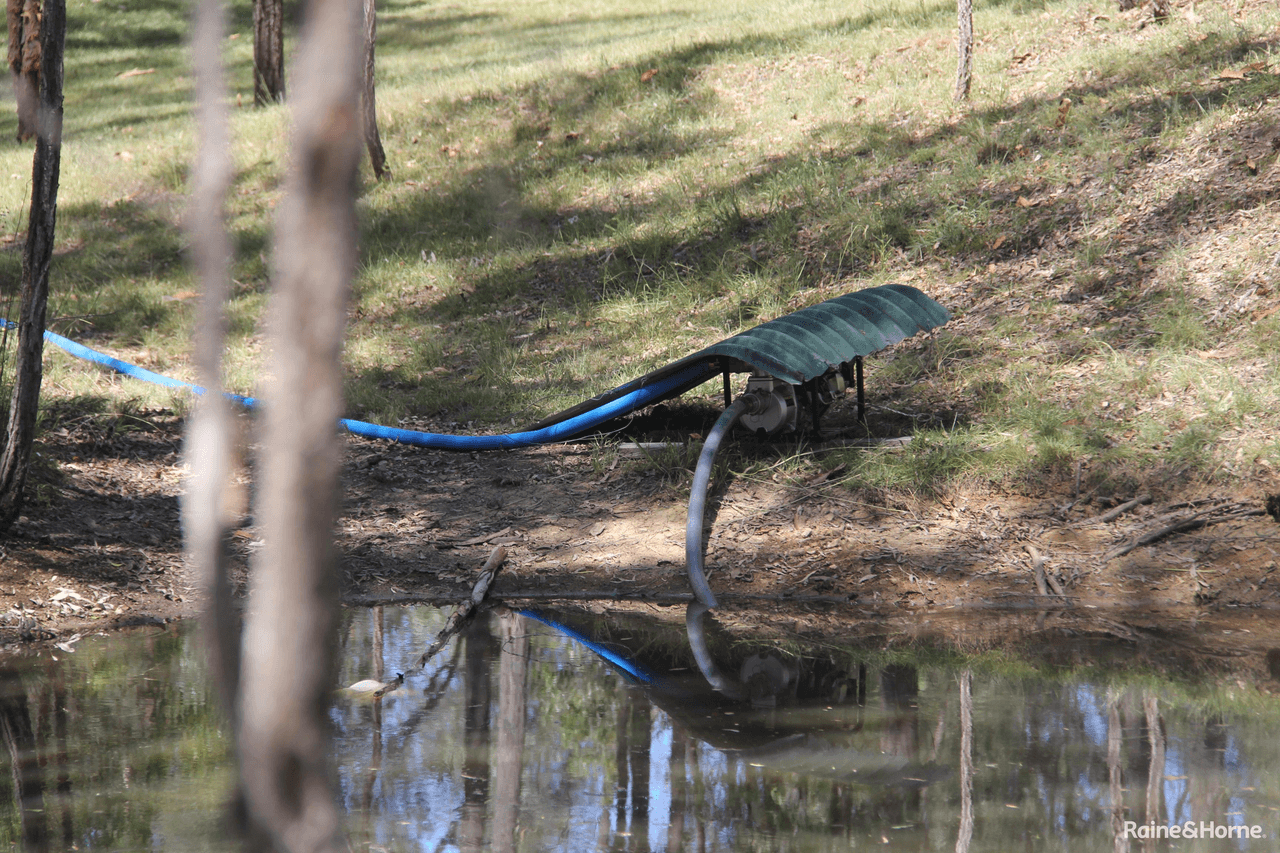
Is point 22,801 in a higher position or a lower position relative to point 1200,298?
lower

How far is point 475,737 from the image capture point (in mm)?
3918

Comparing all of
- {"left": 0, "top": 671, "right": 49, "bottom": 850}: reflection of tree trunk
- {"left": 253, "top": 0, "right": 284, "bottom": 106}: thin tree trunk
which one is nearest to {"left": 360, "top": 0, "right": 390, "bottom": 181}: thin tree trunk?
{"left": 253, "top": 0, "right": 284, "bottom": 106}: thin tree trunk

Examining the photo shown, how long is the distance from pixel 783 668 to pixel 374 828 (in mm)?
2018

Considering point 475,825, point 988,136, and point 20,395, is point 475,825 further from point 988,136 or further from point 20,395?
point 988,136

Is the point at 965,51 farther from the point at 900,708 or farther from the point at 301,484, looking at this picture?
the point at 301,484

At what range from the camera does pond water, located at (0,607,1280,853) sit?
3260mm

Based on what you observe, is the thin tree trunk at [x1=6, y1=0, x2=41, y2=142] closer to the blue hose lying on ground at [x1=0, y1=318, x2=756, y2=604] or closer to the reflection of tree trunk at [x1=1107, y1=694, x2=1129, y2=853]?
the blue hose lying on ground at [x1=0, y1=318, x2=756, y2=604]

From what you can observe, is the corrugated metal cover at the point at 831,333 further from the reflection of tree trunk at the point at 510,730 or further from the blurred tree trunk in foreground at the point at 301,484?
the blurred tree trunk in foreground at the point at 301,484

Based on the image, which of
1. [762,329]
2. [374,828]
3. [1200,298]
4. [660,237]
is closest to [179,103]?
[660,237]

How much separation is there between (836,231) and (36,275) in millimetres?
6603

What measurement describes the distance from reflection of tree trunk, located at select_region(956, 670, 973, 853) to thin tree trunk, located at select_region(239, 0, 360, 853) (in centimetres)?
274

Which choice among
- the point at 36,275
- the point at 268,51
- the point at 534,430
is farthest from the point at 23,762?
the point at 268,51

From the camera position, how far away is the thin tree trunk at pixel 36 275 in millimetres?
4777

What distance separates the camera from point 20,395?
5102 millimetres
